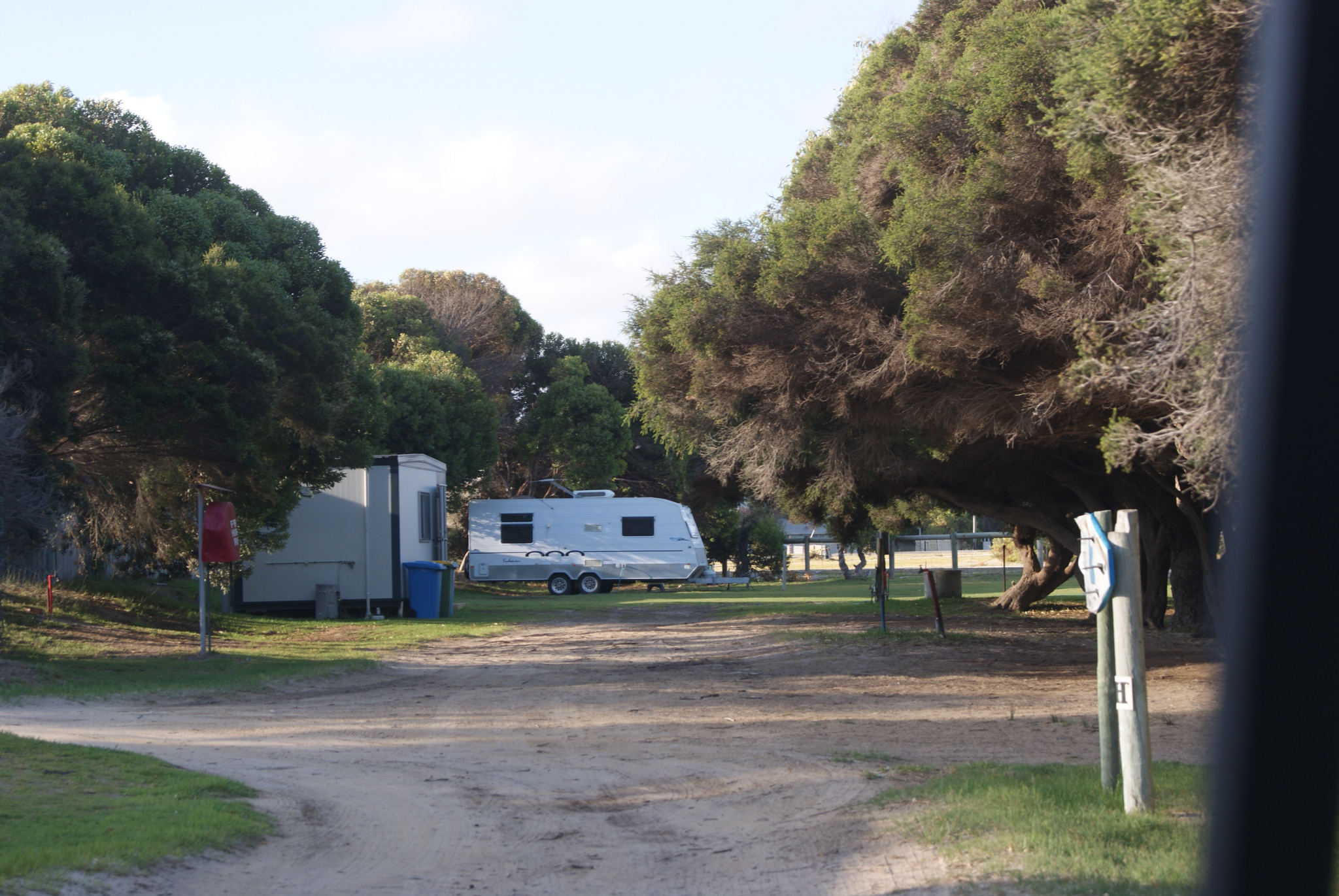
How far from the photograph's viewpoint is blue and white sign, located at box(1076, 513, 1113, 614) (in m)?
5.75

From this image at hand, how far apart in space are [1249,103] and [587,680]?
8924 mm

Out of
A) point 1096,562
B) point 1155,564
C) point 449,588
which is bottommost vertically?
point 449,588

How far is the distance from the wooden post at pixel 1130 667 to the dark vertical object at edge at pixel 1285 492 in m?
0.47

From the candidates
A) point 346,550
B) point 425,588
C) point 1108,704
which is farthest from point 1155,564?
point 346,550

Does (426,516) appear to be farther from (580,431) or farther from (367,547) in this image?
(580,431)

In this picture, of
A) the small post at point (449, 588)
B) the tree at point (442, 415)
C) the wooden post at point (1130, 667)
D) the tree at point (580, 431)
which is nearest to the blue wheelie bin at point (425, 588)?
the small post at point (449, 588)

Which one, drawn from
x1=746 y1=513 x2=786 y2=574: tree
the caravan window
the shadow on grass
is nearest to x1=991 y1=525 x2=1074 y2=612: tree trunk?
the caravan window

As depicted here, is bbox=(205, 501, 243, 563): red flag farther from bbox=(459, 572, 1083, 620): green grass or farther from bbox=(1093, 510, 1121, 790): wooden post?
bbox=(1093, 510, 1121, 790): wooden post

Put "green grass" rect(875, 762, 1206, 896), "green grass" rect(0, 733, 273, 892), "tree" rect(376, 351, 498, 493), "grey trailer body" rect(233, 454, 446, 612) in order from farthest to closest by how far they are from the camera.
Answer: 1. "tree" rect(376, 351, 498, 493)
2. "grey trailer body" rect(233, 454, 446, 612)
3. "green grass" rect(0, 733, 273, 892)
4. "green grass" rect(875, 762, 1206, 896)

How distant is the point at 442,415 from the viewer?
33.2m

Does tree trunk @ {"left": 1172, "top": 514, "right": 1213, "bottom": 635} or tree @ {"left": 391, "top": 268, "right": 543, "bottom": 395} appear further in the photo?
tree @ {"left": 391, "top": 268, "right": 543, "bottom": 395}

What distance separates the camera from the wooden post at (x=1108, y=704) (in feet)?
20.0

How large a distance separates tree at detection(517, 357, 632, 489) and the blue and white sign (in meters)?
33.0

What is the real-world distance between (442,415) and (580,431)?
6.80 meters
